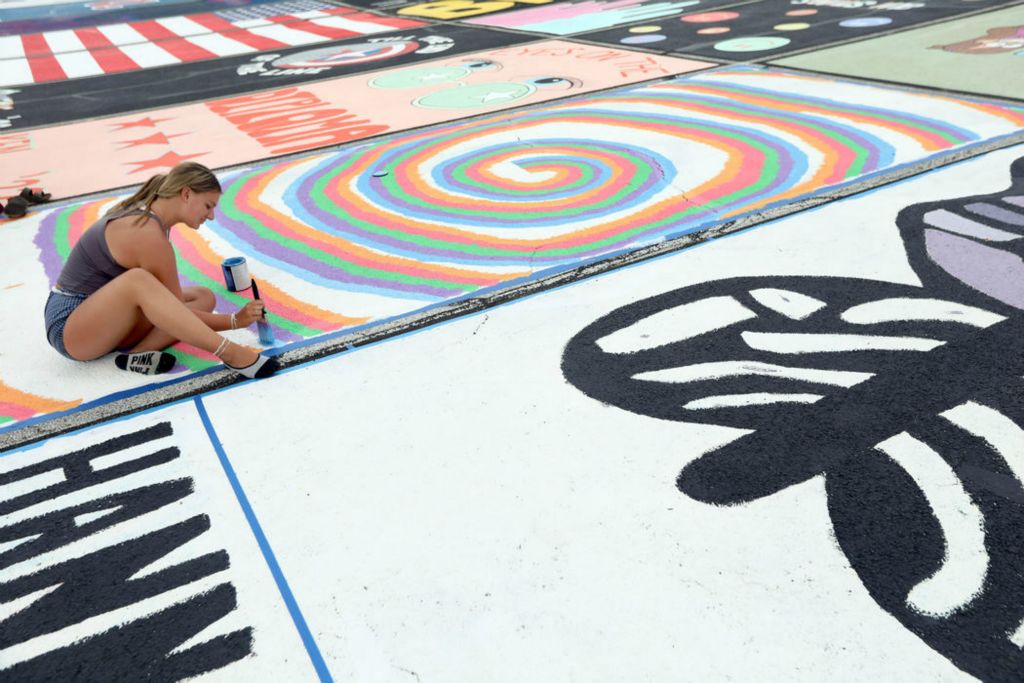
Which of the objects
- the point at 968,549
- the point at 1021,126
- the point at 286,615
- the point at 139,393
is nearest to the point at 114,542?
the point at 286,615

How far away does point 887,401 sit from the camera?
264cm

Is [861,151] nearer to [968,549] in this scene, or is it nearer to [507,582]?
[968,549]

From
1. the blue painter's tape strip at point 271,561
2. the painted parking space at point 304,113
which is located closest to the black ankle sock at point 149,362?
the blue painter's tape strip at point 271,561

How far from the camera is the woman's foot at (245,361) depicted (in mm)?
3080

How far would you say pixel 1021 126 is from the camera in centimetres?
502

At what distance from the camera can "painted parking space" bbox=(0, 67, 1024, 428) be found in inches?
146

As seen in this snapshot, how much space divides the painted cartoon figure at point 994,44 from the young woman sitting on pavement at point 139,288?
648 centimetres

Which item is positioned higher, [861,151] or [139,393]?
[861,151]

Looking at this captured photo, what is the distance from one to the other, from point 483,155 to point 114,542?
3653 mm

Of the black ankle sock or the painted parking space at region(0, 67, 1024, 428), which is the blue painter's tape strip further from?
the painted parking space at region(0, 67, 1024, 428)

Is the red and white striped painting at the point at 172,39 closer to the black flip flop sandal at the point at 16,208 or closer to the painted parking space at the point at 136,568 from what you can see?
the black flip flop sandal at the point at 16,208

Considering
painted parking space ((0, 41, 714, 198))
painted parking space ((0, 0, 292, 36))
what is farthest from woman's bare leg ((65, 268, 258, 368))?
painted parking space ((0, 0, 292, 36))

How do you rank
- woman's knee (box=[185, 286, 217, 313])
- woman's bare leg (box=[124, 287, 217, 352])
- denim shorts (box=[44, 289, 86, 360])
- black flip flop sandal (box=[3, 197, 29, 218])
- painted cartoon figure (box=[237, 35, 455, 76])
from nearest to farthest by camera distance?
denim shorts (box=[44, 289, 86, 360]) → woman's bare leg (box=[124, 287, 217, 352]) → woman's knee (box=[185, 286, 217, 313]) → black flip flop sandal (box=[3, 197, 29, 218]) → painted cartoon figure (box=[237, 35, 455, 76])

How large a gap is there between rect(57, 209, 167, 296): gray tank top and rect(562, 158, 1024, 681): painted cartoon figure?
1752mm
